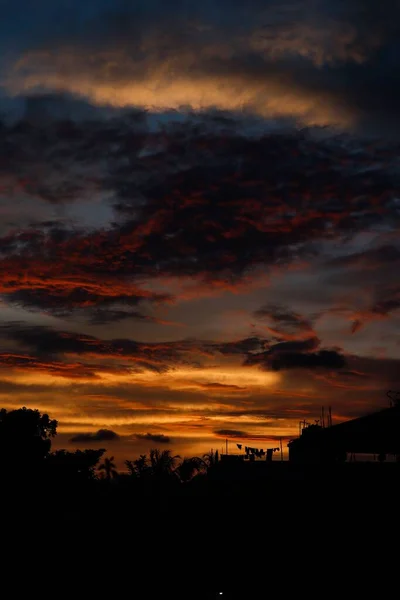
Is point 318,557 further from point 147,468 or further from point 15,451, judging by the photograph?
point 147,468

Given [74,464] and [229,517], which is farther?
[74,464]

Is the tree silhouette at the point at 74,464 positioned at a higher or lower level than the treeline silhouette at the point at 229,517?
higher

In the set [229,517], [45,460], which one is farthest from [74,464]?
[229,517]

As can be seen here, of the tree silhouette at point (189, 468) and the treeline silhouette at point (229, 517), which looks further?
the tree silhouette at point (189, 468)

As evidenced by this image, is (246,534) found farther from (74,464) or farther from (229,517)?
(74,464)

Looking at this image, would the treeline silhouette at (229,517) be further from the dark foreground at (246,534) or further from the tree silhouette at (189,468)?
the tree silhouette at (189,468)

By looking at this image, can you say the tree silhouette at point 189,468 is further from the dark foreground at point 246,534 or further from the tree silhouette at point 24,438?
the dark foreground at point 246,534

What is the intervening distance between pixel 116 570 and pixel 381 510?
321 inches

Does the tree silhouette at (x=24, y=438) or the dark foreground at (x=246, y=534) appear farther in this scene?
the tree silhouette at (x=24, y=438)

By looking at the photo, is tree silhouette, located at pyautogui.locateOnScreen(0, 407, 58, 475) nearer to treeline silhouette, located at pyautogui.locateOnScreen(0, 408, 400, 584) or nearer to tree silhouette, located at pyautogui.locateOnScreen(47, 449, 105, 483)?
tree silhouette, located at pyautogui.locateOnScreen(47, 449, 105, 483)

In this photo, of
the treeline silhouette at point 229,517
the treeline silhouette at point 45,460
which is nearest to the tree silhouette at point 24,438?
the treeline silhouette at point 45,460

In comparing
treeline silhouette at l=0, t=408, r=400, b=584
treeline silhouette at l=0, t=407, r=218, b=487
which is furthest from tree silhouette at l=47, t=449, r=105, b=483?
treeline silhouette at l=0, t=408, r=400, b=584

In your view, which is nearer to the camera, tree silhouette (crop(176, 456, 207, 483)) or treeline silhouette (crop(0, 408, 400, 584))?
treeline silhouette (crop(0, 408, 400, 584))

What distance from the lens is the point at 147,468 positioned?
58.2 m
